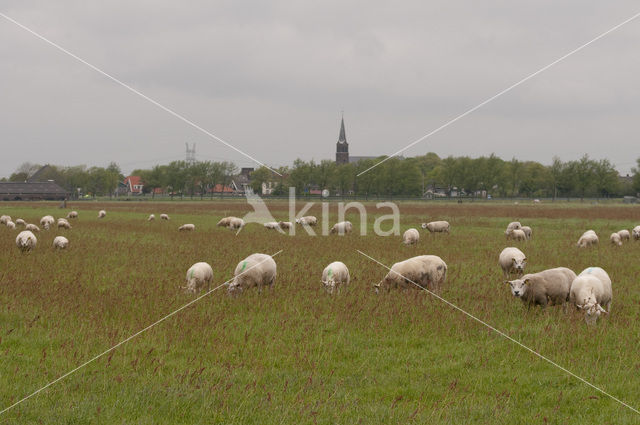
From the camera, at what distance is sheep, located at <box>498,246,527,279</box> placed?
50.6 feet

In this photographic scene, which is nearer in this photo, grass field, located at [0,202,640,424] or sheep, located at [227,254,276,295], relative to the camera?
grass field, located at [0,202,640,424]

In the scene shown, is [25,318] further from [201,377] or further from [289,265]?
[289,265]

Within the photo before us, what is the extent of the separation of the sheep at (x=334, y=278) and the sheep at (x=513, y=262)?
536 cm

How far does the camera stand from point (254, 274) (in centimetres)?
1321

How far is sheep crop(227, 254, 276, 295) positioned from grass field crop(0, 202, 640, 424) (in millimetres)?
420

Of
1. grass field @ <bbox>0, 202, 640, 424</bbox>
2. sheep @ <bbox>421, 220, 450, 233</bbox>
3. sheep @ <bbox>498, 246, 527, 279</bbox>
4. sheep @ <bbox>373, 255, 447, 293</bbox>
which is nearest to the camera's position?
grass field @ <bbox>0, 202, 640, 424</bbox>

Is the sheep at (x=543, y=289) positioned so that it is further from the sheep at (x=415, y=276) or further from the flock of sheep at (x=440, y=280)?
the sheep at (x=415, y=276)

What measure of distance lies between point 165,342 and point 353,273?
837 cm

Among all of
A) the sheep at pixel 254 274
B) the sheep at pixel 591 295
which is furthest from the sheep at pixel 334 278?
the sheep at pixel 591 295

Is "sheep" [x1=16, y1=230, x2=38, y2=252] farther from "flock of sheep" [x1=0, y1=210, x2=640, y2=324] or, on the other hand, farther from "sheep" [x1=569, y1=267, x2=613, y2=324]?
"sheep" [x1=569, y1=267, x2=613, y2=324]

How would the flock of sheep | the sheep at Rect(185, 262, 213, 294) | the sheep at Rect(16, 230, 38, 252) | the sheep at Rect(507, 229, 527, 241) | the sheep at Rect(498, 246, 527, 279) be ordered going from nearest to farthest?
1. the flock of sheep
2. the sheep at Rect(185, 262, 213, 294)
3. the sheep at Rect(498, 246, 527, 279)
4. the sheep at Rect(16, 230, 38, 252)
5. the sheep at Rect(507, 229, 527, 241)

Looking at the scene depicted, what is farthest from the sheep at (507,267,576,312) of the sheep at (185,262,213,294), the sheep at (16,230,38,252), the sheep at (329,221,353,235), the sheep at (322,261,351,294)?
the sheep at (329,221,353,235)

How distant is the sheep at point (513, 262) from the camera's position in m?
15.4

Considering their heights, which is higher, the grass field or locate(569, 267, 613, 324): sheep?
locate(569, 267, 613, 324): sheep
